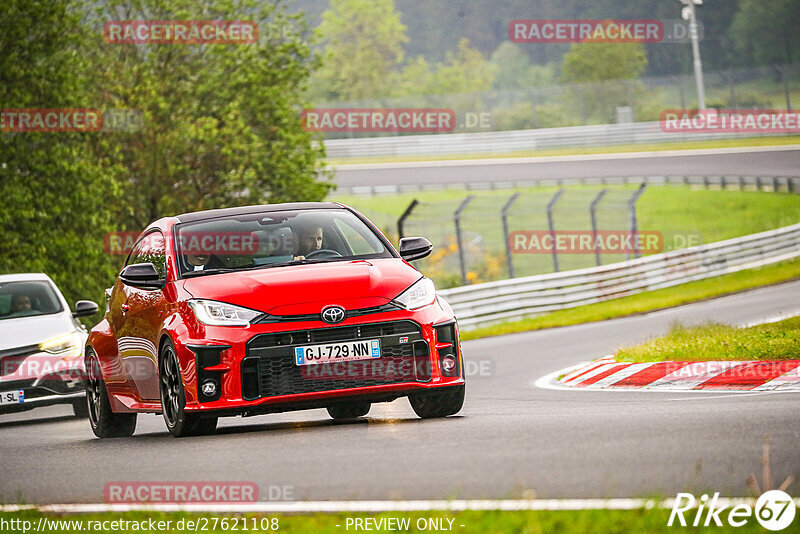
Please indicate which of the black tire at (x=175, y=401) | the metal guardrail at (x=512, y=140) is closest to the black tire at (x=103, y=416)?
the black tire at (x=175, y=401)

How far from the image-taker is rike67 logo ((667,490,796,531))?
487cm

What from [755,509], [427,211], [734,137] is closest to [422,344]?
[755,509]

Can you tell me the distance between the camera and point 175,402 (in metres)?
9.25

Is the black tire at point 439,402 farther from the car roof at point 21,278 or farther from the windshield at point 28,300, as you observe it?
the car roof at point 21,278

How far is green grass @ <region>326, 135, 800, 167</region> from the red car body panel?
4254cm

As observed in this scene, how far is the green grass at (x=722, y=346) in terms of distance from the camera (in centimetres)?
1260

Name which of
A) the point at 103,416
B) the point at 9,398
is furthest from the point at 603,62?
the point at 103,416

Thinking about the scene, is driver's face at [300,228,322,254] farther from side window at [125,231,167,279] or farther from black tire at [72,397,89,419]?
black tire at [72,397,89,419]

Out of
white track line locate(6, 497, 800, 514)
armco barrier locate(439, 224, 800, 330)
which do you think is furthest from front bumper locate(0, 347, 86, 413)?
armco barrier locate(439, 224, 800, 330)

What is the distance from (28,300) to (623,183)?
113ft

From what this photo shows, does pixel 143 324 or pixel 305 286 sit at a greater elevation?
pixel 305 286

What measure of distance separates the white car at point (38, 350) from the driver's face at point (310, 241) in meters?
5.22

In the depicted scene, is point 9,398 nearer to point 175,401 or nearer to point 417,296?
point 175,401

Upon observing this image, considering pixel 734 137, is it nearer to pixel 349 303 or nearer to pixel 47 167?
pixel 47 167
